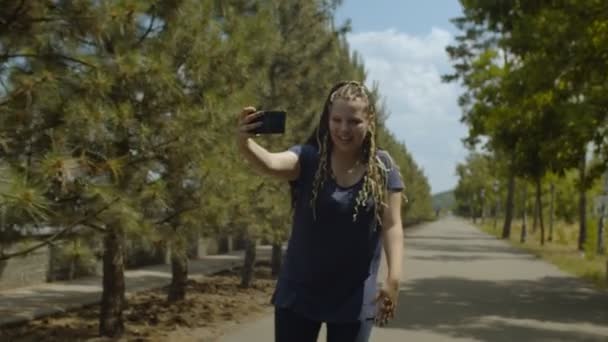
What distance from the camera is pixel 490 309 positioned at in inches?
418

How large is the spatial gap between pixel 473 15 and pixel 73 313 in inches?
311

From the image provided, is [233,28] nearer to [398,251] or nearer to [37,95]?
[37,95]

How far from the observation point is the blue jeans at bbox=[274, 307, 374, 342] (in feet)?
9.18

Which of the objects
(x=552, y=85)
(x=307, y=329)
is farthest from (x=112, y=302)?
(x=552, y=85)

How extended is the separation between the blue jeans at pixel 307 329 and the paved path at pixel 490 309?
496 cm

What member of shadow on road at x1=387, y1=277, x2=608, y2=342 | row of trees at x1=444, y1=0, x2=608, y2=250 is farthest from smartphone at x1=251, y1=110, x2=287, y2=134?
row of trees at x1=444, y1=0, x2=608, y2=250

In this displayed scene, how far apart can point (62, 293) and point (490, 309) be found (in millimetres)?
5952

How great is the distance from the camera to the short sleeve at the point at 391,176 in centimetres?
286

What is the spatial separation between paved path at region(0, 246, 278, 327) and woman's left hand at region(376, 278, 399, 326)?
257 inches

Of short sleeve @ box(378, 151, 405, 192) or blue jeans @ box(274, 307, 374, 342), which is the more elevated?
short sleeve @ box(378, 151, 405, 192)

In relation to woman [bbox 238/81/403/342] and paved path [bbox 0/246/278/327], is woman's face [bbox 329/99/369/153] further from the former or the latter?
paved path [bbox 0/246/278/327]

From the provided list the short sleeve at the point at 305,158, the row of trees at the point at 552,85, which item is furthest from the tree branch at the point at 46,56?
the row of trees at the point at 552,85

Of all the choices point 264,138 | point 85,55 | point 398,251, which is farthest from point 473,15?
point 398,251

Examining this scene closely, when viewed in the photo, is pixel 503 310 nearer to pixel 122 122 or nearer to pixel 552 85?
pixel 552 85
